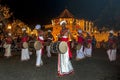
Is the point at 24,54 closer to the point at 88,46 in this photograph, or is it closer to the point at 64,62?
the point at 88,46

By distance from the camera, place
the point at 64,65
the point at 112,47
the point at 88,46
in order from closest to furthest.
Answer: the point at 64,65
the point at 112,47
the point at 88,46

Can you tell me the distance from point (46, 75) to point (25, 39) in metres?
8.38

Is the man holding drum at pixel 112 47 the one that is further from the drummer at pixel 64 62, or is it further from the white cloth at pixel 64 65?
the white cloth at pixel 64 65

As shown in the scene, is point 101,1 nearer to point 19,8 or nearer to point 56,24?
point 56,24

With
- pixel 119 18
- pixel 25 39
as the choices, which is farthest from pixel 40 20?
pixel 25 39

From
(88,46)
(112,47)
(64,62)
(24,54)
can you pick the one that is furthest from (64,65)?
(88,46)

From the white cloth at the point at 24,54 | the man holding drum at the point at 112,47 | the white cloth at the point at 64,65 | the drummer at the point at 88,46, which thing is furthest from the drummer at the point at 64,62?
the drummer at the point at 88,46

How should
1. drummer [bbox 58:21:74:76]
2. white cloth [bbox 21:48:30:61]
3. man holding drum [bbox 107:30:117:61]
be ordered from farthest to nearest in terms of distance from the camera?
white cloth [bbox 21:48:30:61]
man holding drum [bbox 107:30:117:61]
drummer [bbox 58:21:74:76]

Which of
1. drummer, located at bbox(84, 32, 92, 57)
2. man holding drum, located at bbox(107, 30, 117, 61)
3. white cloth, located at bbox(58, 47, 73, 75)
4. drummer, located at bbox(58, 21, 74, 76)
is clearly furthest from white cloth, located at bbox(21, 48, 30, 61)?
white cloth, located at bbox(58, 47, 73, 75)

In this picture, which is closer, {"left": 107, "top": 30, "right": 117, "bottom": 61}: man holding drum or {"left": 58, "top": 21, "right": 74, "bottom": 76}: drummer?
{"left": 58, "top": 21, "right": 74, "bottom": 76}: drummer

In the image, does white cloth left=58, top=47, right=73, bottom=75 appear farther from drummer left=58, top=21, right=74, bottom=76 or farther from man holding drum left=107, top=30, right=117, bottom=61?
man holding drum left=107, top=30, right=117, bottom=61

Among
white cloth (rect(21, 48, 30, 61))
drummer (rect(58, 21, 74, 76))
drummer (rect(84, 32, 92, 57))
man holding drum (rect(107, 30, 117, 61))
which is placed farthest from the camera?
drummer (rect(84, 32, 92, 57))

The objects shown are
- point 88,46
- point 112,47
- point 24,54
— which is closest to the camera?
point 112,47

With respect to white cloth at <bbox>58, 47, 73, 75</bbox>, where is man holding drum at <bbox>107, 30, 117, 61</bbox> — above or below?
above
